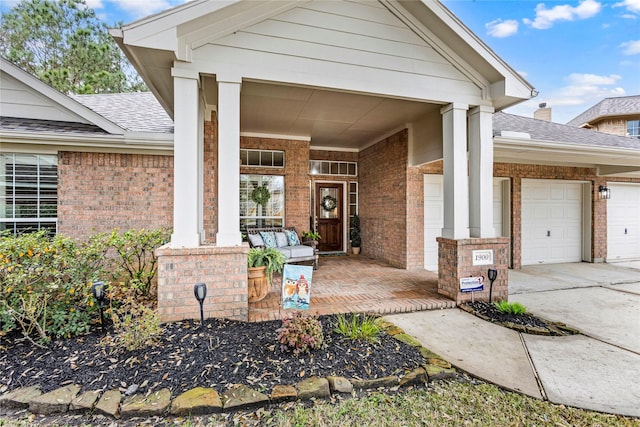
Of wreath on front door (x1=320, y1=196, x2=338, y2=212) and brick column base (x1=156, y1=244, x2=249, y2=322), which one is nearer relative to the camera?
brick column base (x1=156, y1=244, x2=249, y2=322)

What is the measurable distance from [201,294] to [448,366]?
240 cm

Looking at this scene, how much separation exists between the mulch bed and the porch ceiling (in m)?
3.21

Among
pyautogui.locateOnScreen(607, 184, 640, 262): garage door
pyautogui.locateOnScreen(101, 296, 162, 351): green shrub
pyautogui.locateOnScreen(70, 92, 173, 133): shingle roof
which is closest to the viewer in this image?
pyautogui.locateOnScreen(101, 296, 162, 351): green shrub

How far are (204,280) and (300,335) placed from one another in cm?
128

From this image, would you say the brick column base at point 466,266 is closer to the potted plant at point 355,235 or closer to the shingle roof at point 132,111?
the potted plant at point 355,235

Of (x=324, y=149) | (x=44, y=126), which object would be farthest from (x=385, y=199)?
(x=44, y=126)

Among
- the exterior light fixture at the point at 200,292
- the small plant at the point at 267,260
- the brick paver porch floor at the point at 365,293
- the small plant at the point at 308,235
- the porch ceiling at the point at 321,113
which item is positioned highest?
the porch ceiling at the point at 321,113

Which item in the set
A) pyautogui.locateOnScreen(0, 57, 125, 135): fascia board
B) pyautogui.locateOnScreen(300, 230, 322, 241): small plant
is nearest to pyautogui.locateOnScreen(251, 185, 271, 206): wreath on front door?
pyautogui.locateOnScreen(300, 230, 322, 241): small plant

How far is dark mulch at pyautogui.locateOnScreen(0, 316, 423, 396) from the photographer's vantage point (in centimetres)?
223

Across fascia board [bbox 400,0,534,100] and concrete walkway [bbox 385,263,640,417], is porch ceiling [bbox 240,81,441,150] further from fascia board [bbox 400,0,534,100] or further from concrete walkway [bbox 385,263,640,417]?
concrete walkway [bbox 385,263,640,417]

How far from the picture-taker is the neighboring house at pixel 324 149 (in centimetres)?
323

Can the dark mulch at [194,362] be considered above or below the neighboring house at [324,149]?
below

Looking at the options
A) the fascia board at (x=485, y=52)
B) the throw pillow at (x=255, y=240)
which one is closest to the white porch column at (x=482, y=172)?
the fascia board at (x=485, y=52)

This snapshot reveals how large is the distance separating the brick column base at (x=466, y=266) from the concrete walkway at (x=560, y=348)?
14.7 inches
